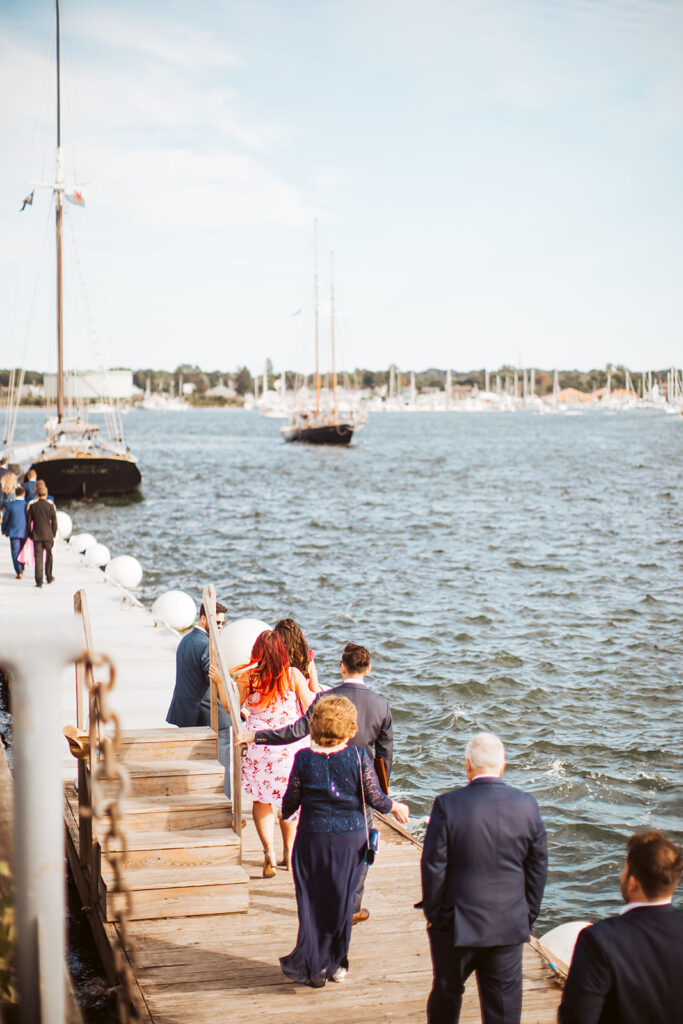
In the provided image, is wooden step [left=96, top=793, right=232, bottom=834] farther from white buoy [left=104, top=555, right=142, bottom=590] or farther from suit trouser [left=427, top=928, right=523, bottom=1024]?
white buoy [left=104, top=555, right=142, bottom=590]

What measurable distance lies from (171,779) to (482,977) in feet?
8.70

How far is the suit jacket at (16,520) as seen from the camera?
55.2 ft

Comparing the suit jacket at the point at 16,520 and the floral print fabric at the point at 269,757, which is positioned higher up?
the suit jacket at the point at 16,520

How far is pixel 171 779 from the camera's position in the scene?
246 inches

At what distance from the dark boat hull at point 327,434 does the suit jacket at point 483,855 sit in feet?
303

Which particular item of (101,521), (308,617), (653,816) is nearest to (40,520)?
(308,617)

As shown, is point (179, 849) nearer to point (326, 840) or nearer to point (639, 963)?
point (326, 840)

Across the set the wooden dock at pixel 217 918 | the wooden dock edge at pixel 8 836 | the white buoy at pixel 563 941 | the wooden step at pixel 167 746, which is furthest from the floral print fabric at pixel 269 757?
the wooden dock edge at pixel 8 836

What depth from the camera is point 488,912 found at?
13.3ft

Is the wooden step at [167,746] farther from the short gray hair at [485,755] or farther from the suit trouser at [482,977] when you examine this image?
the short gray hair at [485,755]

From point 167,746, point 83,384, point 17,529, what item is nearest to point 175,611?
point 17,529

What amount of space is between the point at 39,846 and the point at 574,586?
2292cm

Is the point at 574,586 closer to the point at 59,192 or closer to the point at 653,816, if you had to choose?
the point at 653,816

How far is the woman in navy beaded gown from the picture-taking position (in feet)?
15.9
